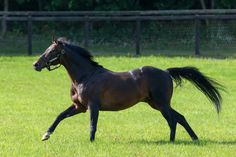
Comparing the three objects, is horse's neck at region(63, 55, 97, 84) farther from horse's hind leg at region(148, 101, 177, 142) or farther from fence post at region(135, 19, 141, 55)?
fence post at region(135, 19, 141, 55)

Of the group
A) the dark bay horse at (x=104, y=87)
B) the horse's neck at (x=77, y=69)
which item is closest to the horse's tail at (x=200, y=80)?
the dark bay horse at (x=104, y=87)

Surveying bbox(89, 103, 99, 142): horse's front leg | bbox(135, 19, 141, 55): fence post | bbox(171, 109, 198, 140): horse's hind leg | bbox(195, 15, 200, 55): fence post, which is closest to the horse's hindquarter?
bbox(89, 103, 99, 142): horse's front leg

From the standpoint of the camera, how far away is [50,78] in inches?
875

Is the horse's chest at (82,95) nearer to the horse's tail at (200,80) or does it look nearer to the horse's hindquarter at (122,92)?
the horse's hindquarter at (122,92)

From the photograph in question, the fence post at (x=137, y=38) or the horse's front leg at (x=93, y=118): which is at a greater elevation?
the horse's front leg at (x=93, y=118)

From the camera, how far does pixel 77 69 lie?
11391mm

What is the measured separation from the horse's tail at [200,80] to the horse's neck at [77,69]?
4.44ft

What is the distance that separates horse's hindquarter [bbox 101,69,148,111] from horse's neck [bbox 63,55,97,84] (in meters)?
0.39

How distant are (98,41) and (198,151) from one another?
22564mm

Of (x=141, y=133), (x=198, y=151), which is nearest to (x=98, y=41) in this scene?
(x=141, y=133)

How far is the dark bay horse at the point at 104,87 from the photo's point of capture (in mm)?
11078

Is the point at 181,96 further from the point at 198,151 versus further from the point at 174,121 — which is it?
the point at 198,151

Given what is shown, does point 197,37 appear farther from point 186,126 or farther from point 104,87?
point 104,87

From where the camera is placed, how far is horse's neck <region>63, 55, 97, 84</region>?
1134cm
